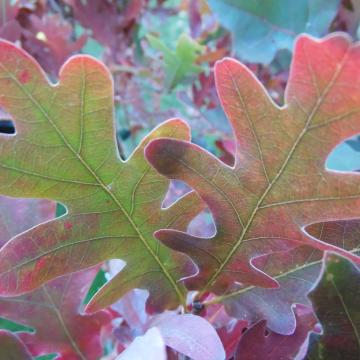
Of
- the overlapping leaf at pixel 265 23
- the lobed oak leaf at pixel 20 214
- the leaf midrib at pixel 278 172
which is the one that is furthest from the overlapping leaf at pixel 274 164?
the overlapping leaf at pixel 265 23

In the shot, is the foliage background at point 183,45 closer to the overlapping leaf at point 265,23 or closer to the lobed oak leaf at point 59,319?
the overlapping leaf at point 265,23

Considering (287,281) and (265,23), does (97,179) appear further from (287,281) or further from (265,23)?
(265,23)

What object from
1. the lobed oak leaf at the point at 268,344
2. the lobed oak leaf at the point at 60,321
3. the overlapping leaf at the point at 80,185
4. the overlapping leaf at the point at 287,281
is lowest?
the lobed oak leaf at the point at 60,321

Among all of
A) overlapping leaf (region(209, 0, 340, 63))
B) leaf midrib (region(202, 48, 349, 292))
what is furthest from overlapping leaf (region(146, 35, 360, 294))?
overlapping leaf (region(209, 0, 340, 63))

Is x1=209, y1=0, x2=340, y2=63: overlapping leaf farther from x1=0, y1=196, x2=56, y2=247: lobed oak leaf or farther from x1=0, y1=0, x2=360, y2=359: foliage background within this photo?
x1=0, y1=196, x2=56, y2=247: lobed oak leaf

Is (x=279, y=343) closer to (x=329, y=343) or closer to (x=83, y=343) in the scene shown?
(x=329, y=343)

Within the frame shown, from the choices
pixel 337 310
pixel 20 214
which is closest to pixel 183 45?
pixel 20 214
